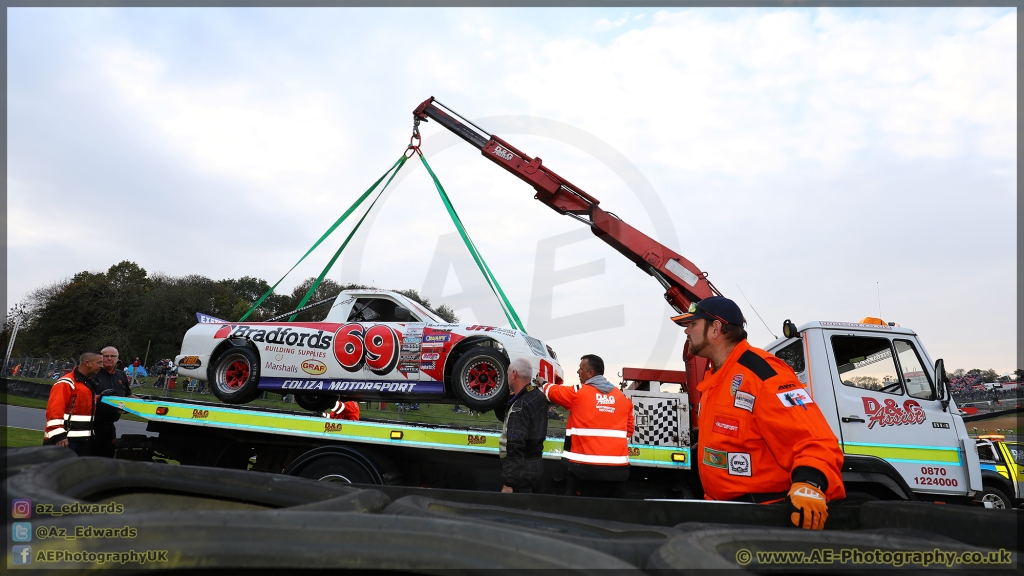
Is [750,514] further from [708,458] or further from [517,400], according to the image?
[517,400]

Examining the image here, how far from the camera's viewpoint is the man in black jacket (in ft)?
19.8

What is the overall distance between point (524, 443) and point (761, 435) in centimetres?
239

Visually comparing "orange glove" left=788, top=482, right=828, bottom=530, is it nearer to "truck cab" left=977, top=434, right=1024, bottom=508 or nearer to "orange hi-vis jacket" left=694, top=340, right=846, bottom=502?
"orange hi-vis jacket" left=694, top=340, right=846, bottom=502

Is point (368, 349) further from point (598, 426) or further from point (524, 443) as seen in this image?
point (598, 426)

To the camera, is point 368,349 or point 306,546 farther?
point 368,349

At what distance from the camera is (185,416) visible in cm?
552

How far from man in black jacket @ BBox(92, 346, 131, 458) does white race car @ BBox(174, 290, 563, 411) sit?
1.29 metres

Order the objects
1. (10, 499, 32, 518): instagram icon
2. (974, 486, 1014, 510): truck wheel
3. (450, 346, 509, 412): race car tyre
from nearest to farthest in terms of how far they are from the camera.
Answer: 1. (10, 499, 32, 518): instagram icon
2. (450, 346, 509, 412): race car tyre
3. (974, 486, 1014, 510): truck wheel

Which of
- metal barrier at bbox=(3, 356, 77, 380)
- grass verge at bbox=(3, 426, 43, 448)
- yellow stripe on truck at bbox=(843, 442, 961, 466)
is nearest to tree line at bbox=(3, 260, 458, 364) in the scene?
metal barrier at bbox=(3, 356, 77, 380)

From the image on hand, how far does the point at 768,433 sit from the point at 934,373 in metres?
4.06

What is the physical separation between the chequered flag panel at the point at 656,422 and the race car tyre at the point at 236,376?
17.1ft

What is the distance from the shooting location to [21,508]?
3.68 ft

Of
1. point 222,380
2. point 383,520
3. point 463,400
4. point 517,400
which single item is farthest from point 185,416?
point 383,520

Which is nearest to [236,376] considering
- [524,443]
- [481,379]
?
[481,379]
